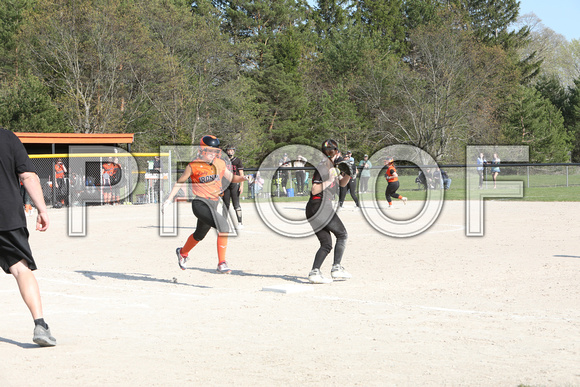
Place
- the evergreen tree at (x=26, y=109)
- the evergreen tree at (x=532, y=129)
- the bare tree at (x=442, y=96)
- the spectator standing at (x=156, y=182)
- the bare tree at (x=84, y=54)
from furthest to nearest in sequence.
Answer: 1. the evergreen tree at (x=532, y=129)
2. the bare tree at (x=442, y=96)
3. the bare tree at (x=84, y=54)
4. the evergreen tree at (x=26, y=109)
5. the spectator standing at (x=156, y=182)

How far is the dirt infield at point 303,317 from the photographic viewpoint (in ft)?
16.2

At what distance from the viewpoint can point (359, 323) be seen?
6645mm

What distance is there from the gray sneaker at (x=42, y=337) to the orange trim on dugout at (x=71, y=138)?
2186 cm

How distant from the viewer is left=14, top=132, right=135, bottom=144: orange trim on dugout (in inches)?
1034

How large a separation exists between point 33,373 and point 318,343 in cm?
240

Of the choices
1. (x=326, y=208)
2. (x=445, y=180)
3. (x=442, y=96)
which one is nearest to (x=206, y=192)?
(x=326, y=208)

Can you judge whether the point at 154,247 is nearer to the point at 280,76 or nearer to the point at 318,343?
the point at 318,343

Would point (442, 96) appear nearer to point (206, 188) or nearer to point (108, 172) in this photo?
point (108, 172)

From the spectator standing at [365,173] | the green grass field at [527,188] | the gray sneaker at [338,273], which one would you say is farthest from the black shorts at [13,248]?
the spectator standing at [365,173]

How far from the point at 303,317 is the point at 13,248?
3.02 metres

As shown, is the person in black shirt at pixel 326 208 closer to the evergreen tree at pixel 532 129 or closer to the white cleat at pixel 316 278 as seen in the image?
the white cleat at pixel 316 278

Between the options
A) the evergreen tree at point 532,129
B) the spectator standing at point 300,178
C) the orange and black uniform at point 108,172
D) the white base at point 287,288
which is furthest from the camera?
the evergreen tree at point 532,129

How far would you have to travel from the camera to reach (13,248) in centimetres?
562

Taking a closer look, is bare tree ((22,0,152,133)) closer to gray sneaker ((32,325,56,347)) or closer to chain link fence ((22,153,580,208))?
chain link fence ((22,153,580,208))
